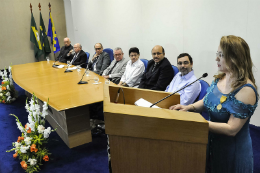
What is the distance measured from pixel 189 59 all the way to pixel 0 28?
21.8ft

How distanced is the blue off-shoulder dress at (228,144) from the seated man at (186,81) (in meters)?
1.06

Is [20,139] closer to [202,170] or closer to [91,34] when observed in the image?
[202,170]

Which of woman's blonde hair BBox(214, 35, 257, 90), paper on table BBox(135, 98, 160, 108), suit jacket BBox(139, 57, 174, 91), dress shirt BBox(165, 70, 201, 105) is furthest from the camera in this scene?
suit jacket BBox(139, 57, 174, 91)

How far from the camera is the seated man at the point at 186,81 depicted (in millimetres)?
2328

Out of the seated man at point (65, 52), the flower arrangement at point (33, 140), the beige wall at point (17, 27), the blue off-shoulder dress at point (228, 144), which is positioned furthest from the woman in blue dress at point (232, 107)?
the beige wall at point (17, 27)

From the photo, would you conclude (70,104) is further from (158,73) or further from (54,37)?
(54,37)

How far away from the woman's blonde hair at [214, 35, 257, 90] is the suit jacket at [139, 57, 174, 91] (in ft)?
6.44

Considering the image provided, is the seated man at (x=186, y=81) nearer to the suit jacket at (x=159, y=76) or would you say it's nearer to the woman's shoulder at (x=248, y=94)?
the suit jacket at (x=159, y=76)

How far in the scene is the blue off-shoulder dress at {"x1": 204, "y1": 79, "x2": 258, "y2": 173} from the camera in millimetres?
1130

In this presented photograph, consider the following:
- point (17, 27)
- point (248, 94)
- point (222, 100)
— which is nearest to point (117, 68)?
point (222, 100)

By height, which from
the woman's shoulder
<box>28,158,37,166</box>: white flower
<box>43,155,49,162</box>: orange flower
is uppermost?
the woman's shoulder

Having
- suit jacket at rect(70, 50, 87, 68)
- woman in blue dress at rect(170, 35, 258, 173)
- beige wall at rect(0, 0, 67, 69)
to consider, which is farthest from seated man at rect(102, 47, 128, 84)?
beige wall at rect(0, 0, 67, 69)

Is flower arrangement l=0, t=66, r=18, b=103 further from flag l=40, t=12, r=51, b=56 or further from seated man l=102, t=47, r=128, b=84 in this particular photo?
flag l=40, t=12, r=51, b=56

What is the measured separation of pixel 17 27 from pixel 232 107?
7597 millimetres
